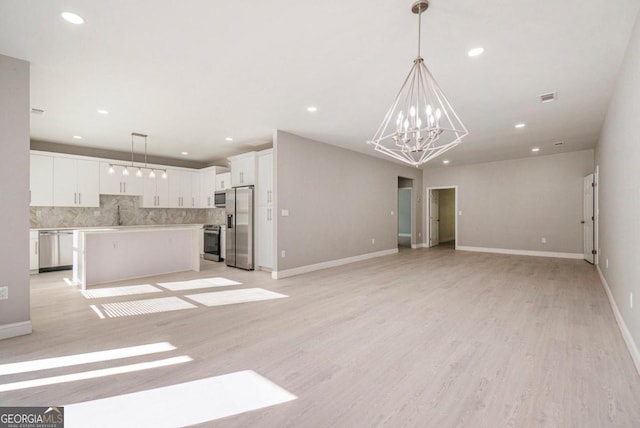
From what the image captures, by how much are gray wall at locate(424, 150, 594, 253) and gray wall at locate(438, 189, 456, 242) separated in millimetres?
2047

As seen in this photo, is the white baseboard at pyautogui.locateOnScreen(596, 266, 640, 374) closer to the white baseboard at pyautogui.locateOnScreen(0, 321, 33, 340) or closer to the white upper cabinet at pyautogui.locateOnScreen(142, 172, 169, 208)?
the white baseboard at pyautogui.locateOnScreen(0, 321, 33, 340)

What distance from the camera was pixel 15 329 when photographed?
2828 mm

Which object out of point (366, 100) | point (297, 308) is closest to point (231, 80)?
point (366, 100)

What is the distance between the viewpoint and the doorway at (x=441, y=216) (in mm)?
9766

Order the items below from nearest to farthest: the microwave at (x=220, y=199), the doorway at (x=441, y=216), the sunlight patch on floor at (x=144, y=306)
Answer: the sunlight patch on floor at (x=144, y=306) < the microwave at (x=220, y=199) < the doorway at (x=441, y=216)

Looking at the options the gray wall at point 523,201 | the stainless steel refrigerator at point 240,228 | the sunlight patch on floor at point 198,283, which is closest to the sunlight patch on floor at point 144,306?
the sunlight patch on floor at point 198,283

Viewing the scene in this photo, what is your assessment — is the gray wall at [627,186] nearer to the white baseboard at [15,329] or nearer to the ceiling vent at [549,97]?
the ceiling vent at [549,97]

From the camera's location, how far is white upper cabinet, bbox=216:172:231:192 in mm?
7336

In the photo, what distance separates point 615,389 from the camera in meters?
1.96

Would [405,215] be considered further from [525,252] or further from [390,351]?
[390,351]

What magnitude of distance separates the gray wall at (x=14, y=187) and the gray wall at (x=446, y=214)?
10.9 metres

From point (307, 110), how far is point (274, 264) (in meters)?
2.74

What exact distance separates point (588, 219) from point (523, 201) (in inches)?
57.3

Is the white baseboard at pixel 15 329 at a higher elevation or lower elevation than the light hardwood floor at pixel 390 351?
higher
